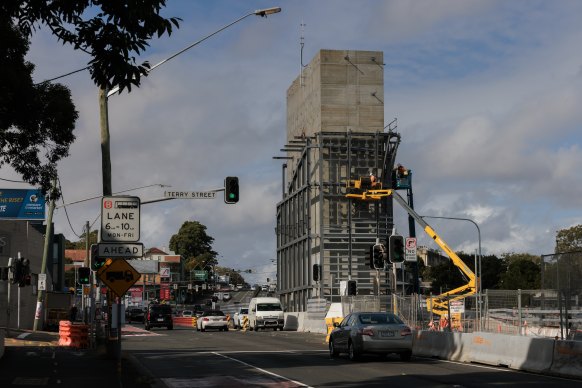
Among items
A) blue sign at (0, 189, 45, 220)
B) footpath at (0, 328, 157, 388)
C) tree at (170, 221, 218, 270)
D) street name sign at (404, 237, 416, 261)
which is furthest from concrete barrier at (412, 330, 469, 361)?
tree at (170, 221, 218, 270)

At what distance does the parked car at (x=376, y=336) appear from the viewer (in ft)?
78.5

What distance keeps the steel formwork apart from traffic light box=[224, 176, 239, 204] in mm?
34255

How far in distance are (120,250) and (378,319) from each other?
835 centimetres

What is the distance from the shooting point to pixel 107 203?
20.1 metres

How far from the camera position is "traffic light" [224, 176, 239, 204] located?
3031cm

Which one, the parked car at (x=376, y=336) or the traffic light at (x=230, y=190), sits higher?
the traffic light at (x=230, y=190)

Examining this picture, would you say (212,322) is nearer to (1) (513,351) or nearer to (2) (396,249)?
(2) (396,249)

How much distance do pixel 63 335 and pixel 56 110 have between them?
1720 cm

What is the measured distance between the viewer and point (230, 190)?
30.4 meters

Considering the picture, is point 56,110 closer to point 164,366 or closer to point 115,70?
point 164,366

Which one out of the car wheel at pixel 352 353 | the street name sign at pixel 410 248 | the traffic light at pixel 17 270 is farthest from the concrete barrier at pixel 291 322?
the car wheel at pixel 352 353

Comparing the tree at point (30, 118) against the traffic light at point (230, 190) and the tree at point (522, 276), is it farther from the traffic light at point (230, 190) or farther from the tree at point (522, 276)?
the tree at point (522, 276)

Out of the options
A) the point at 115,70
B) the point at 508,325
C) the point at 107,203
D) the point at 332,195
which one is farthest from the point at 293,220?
the point at 115,70

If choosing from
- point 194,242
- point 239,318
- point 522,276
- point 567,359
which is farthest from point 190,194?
point 194,242
